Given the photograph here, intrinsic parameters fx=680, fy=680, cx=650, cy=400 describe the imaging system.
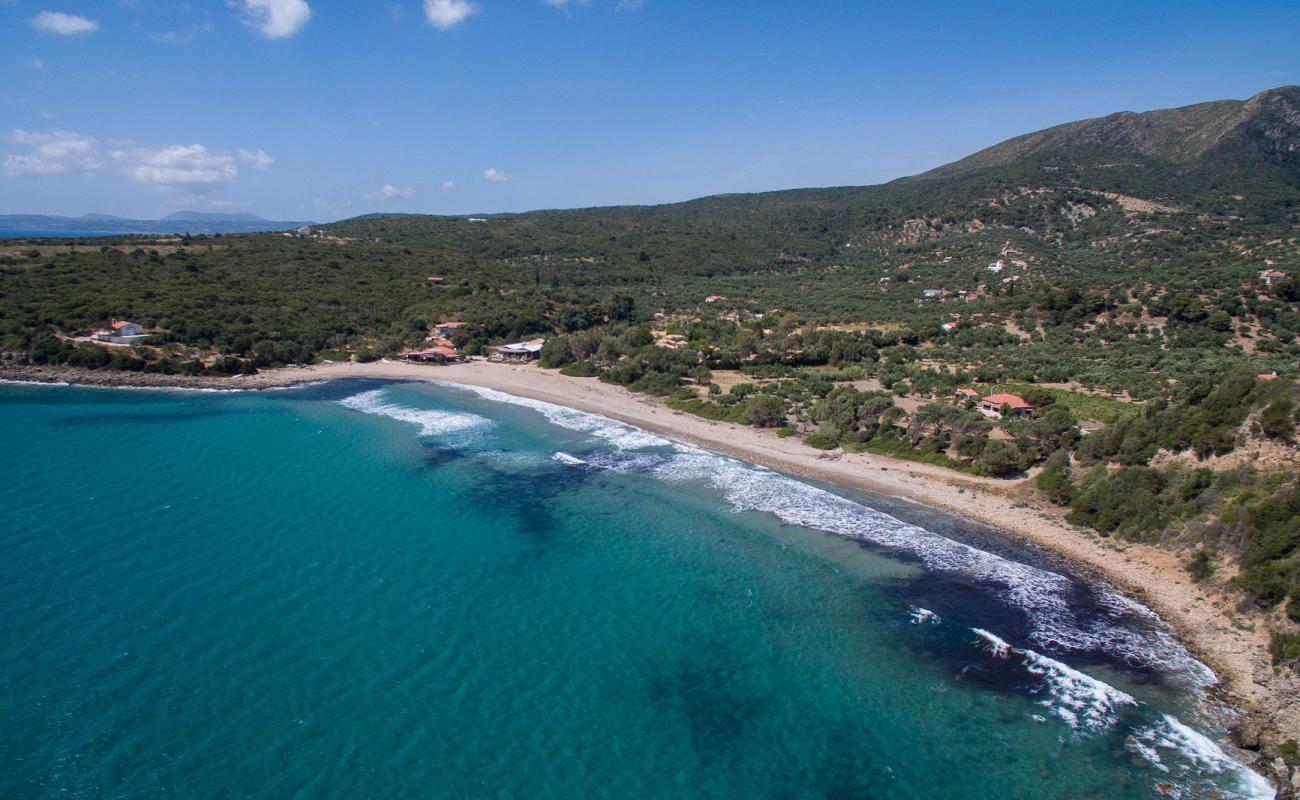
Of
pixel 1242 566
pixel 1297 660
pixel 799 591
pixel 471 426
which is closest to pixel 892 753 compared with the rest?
pixel 799 591

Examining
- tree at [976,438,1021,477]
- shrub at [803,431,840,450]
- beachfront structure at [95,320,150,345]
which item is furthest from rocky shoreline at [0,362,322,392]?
tree at [976,438,1021,477]

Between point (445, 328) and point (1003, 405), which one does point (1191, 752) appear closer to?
point (1003, 405)

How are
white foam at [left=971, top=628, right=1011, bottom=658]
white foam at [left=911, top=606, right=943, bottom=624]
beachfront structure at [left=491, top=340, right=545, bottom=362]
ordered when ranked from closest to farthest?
white foam at [left=971, top=628, right=1011, bottom=658] → white foam at [left=911, top=606, right=943, bottom=624] → beachfront structure at [left=491, top=340, right=545, bottom=362]

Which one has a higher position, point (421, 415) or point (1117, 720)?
point (421, 415)

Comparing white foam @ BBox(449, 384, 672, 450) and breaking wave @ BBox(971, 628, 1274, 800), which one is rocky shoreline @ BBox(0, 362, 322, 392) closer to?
white foam @ BBox(449, 384, 672, 450)

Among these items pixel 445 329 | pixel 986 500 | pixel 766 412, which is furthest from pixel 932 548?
pixel 445 329

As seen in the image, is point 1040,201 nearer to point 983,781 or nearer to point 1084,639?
point 1084,639
